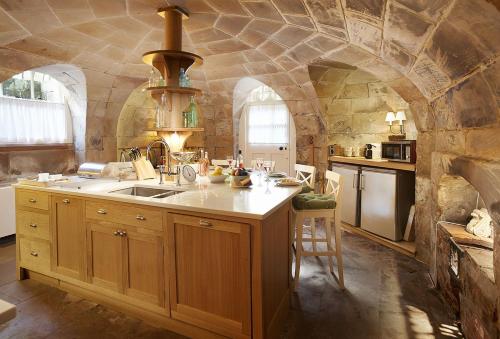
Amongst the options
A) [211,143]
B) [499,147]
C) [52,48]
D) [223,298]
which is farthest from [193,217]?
[211,143]

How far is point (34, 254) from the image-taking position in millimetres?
2939

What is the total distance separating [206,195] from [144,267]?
26.0 inches

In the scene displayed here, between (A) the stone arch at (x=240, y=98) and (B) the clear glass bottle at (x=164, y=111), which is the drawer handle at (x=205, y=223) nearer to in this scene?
(B) the clear glass bottle at (x=164, y=111)

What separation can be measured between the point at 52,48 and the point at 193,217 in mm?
3217

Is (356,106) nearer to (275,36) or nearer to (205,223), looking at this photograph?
(275,36)

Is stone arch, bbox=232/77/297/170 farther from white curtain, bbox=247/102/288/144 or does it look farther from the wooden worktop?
the wooden worktop

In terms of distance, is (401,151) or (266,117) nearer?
(401,151)

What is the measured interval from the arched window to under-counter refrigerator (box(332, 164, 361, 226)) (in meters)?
4.46

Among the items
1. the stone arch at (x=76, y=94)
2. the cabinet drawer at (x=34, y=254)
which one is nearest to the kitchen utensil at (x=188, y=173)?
the cabinet drawer at (x=34, y=254)

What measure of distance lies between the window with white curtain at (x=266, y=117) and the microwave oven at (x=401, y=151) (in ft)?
8.11

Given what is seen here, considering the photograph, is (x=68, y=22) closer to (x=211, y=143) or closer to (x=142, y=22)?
(x=142, y=22)

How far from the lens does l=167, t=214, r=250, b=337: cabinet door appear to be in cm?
194

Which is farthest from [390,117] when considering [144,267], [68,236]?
[68,236]

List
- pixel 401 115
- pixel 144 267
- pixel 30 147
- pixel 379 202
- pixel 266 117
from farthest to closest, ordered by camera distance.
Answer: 1. pixel 266 117
2. pixel 30 147
3. pixel 401 115
4. pixel 379 202
5. pixel 144 267
